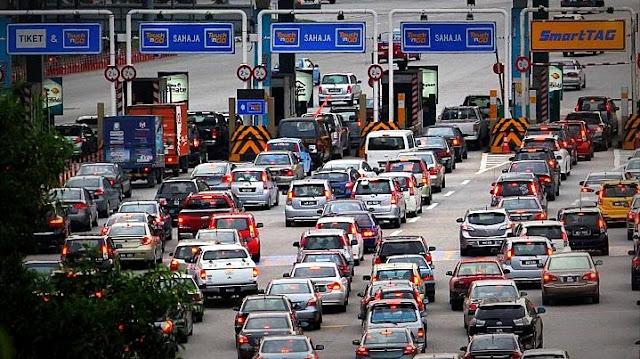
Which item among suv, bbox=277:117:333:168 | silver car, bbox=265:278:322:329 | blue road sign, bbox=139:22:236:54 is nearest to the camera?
silver car, bbox=265:278:322:329

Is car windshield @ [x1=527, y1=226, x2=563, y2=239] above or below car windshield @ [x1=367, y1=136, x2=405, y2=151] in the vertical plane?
below


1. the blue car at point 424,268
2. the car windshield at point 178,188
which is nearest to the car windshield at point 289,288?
the blue car at point 424,268

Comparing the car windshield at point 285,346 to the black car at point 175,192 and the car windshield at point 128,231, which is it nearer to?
the car windshield at point 128,231

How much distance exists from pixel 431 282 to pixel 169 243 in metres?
11.1

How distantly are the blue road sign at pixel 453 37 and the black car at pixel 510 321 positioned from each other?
35008mm

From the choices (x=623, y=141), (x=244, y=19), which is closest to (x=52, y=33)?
(x=244, y=19)

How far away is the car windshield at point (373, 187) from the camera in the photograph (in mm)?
50062

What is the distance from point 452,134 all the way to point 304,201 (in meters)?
15.1

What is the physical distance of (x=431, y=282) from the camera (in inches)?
1564

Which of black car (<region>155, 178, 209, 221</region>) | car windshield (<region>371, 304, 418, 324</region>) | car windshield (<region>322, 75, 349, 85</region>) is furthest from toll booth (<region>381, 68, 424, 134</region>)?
car windshield (<region>371, 304, 418, 324</region>)

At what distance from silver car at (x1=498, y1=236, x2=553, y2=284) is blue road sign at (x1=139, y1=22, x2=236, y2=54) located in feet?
96.4

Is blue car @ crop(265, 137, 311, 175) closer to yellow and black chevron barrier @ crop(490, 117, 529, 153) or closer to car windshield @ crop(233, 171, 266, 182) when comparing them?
car windshield @ crop(233, 171, 266, 182)

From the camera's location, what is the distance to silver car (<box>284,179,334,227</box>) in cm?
5059

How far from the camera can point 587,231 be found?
4450 centimetres
